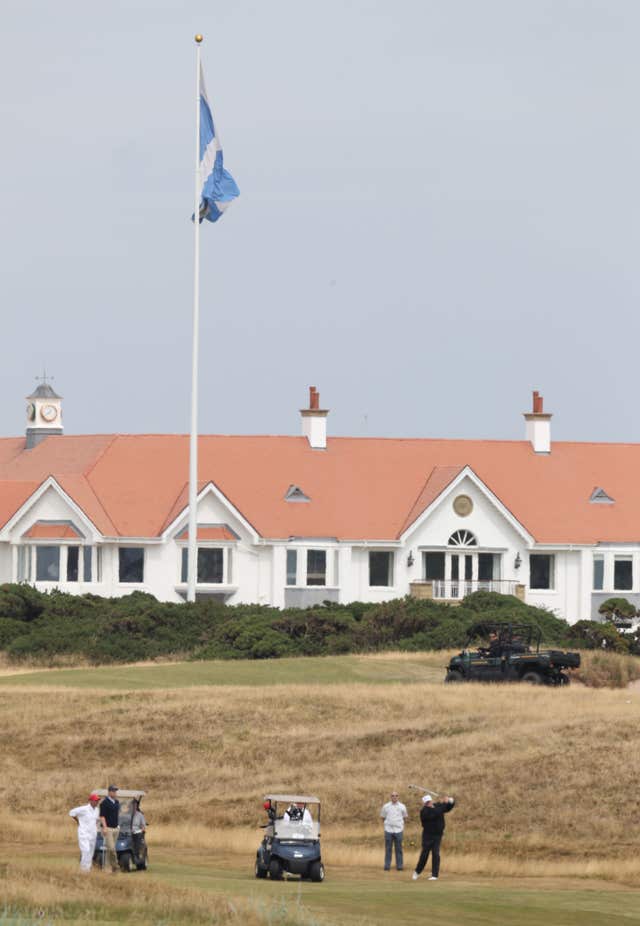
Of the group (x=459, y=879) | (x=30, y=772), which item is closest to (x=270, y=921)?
(x=459, y=879)

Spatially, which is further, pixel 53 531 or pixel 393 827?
pixel 53 531

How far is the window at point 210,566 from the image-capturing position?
7856 centimetres

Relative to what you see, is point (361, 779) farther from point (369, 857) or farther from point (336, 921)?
point (336, 921)

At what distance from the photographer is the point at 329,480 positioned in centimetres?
8288

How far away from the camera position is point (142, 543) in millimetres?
77562

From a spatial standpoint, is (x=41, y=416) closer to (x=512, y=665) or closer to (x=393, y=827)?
(x=512, y=665)

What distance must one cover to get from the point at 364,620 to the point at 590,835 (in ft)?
97.7

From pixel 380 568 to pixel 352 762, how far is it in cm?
3420

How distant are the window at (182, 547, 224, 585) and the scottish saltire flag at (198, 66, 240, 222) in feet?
45.1

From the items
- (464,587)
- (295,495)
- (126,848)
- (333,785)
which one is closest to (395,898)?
(126,848)

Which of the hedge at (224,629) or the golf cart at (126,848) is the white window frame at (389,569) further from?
→ the golf cart at (126,848)

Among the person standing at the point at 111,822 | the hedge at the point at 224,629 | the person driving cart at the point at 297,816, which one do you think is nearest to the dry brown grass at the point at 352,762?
the person driving cart at the point at 297,816

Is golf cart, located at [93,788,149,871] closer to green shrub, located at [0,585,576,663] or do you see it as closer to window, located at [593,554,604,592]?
green shrub, located at [0,585,576,663]

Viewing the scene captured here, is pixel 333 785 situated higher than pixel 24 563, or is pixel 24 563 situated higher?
pixel 24 563
